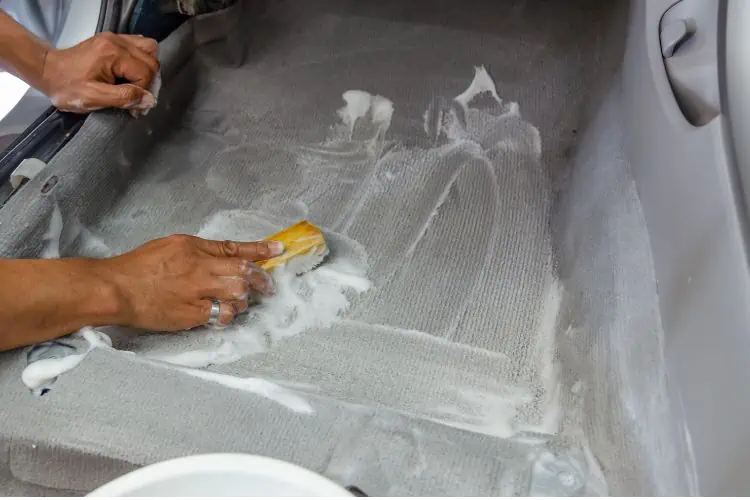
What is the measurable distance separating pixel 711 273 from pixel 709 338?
0.05 m

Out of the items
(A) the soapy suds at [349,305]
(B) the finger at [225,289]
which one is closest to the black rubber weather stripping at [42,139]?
(A) the soapy suds at [349,305]

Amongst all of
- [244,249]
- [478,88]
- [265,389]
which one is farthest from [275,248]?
[478,88]

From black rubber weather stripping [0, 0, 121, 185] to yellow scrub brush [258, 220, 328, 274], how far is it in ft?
1.20

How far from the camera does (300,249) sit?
940mm

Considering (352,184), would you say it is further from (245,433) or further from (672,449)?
(672,449)

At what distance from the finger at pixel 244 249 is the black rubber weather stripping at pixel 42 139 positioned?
32 cm

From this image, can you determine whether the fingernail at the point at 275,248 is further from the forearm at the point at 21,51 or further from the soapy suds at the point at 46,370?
the forearm at the point at 21,51

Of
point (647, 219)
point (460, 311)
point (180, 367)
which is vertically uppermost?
point (647, 219)

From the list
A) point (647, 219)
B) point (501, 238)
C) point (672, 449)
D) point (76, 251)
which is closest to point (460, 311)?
point (501, 238)

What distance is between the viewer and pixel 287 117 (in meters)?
1.30

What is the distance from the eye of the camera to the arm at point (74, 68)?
992 millimetres

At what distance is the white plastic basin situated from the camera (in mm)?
476

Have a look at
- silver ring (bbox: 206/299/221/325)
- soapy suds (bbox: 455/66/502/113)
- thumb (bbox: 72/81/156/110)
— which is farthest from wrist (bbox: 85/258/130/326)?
soapy suds (bbox: 455/66/502/113)

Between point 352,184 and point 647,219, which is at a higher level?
point 647,219
